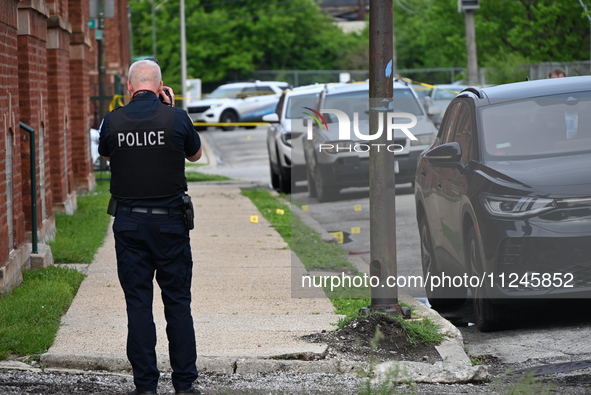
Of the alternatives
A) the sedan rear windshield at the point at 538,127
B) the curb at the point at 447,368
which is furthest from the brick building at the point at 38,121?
the sedan rear windshield at the point at 538,127

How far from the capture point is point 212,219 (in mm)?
14711

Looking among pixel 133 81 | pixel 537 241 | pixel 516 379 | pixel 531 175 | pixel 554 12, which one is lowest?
pixel 516 379

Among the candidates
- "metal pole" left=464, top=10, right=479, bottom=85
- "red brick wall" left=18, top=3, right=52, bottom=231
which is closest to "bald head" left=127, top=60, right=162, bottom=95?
"red brick wall" left=18, top=3, right=52, bottom=231

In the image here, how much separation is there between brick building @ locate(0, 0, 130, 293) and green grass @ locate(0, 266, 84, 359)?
0.57ft

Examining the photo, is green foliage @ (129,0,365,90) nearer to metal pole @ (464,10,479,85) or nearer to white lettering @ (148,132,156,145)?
metal pole @ (464,10,479,85)

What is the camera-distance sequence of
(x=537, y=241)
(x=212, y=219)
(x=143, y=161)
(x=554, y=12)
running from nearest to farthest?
(x=143, y=161) < (x=537, y=241) < (x=212, y=219) < (x=554, y=12)

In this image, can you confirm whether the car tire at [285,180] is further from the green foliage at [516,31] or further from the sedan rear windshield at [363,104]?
the green foliage at [516,31]

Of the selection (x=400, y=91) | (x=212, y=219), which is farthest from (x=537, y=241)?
(x=400, y=91)

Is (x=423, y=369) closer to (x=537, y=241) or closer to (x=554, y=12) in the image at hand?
(x=537, y=241)

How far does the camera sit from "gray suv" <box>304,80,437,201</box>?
28.6ft

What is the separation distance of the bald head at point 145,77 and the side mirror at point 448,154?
118 inches

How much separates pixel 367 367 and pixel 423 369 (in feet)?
1.12

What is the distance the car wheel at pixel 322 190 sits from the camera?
11.6 m


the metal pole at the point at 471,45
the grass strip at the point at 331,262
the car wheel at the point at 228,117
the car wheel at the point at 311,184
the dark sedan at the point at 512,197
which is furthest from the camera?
the car wheel at the point at 228,117
